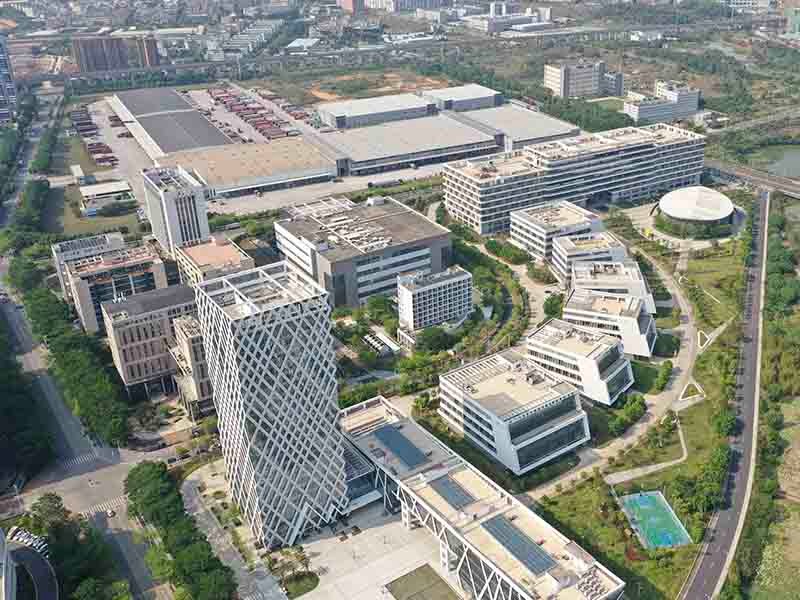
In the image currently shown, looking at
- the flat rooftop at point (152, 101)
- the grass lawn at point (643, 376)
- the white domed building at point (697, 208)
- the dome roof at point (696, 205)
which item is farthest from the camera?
the flat rooftop at point (152, 101)

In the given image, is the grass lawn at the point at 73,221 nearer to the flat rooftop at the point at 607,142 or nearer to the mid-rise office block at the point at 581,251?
the flat rooftop at the point at 607,142

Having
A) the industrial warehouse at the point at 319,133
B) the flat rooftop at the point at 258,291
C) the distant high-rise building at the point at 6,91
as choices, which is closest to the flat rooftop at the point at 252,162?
the industrial warehouse at the point at 319,133

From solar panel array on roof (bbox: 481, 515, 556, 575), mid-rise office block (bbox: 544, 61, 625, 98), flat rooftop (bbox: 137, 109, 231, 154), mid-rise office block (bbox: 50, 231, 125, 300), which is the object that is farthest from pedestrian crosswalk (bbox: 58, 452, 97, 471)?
mid-rise office block (bbox: 544, 61, 625, 98)

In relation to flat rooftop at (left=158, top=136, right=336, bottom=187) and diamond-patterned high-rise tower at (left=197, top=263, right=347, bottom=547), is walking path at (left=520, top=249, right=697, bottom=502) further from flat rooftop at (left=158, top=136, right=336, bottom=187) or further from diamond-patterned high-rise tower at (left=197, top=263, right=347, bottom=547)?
flat rooftop at (left=158, top=136, right=336, bottom=187)

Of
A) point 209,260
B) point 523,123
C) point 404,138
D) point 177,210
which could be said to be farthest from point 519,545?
point 523,123

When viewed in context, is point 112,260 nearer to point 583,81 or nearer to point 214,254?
point 214,254

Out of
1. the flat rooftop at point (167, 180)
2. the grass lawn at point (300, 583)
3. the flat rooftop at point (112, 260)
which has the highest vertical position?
the flat rooftop at point (167, 180)
